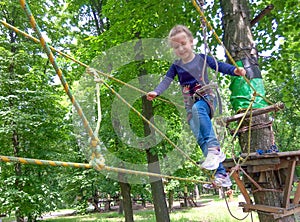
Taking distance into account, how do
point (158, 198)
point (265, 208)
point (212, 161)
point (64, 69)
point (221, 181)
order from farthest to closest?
point (64, 69) → point (158, 198) → point (265, 208) → point (221, 181) → point (212, 161)

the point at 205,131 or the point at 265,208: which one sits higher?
the point at 205,131

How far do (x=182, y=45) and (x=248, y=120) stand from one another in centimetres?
137

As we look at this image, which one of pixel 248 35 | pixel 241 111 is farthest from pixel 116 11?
pixel 241 111

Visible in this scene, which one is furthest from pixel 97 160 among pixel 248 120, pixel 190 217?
pixel 190 217

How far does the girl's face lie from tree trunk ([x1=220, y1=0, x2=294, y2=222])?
1069mm

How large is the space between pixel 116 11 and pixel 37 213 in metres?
5.49

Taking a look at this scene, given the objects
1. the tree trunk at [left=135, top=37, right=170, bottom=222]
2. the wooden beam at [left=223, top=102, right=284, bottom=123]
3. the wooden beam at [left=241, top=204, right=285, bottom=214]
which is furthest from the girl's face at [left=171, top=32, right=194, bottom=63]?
the tree trunk at [left=135, top=37, right=170, bottom=222]

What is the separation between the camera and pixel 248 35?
3.60 metres

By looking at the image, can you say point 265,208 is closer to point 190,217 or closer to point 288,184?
point 288,184

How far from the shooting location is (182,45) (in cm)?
270

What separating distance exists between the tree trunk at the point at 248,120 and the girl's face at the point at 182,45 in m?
1.07

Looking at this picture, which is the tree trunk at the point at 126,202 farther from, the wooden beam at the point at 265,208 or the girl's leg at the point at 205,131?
the girl's leg at the point at 205,131

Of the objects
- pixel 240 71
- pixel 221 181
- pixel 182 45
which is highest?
pixel 182 45

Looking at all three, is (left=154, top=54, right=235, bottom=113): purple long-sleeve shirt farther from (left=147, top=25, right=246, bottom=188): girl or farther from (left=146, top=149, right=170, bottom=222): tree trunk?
(left=146, top=149, right=170, bottom=222): tree trunk
